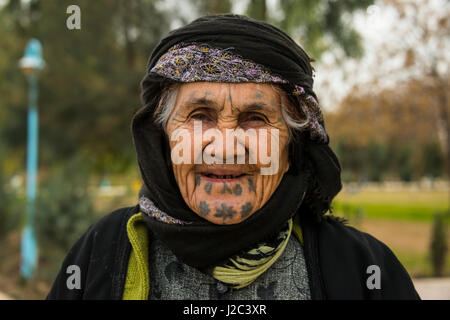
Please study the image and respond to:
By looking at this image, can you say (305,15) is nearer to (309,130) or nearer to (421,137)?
(309,130)

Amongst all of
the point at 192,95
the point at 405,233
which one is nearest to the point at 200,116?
the point at 192,95

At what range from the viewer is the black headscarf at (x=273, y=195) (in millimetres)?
1560

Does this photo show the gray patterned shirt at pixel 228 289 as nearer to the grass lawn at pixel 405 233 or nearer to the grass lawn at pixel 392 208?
the grass lawn at pixel 392 208

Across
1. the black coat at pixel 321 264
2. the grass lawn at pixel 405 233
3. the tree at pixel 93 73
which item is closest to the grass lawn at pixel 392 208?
the grass lawn at pixel 405 233

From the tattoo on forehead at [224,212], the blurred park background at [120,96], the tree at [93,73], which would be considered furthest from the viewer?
the tree at [93,73]

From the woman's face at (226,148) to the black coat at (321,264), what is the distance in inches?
13.2

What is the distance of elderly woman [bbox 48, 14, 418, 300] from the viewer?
5.06ft

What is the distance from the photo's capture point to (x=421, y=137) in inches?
575

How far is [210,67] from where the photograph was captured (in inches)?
Result: 60.6

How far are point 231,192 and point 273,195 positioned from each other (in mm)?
207

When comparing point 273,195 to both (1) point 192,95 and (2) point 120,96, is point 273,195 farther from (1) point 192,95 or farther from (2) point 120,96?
(2) point 120,96

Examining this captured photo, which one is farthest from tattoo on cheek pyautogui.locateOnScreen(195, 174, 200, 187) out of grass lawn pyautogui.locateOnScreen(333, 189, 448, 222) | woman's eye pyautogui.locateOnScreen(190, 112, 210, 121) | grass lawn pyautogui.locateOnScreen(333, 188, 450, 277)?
grass lawn pyautogui.locateOnScreen(333, 188, 450, 277)

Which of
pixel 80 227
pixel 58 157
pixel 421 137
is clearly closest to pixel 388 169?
pixel 421 137
